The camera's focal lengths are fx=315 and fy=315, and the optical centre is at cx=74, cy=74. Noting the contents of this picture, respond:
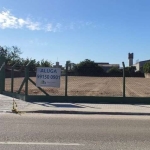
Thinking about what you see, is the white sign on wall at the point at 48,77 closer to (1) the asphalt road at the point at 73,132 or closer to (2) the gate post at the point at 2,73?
(2) the gate post at the point at 2,73

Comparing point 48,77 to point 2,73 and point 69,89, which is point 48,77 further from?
point 69,89

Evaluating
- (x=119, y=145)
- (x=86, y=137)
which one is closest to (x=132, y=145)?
(x=119, y=145)

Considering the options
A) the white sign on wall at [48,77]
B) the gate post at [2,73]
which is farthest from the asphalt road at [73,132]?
the gate post at [2,73]

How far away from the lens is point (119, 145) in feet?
23.9

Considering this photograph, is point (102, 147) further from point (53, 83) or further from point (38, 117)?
point (53, 83)

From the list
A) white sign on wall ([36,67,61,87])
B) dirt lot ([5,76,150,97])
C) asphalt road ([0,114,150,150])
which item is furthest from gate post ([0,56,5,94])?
asphalt road ([0,114,150,150])

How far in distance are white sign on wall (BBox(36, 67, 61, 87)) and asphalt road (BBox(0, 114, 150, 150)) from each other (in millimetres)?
5200

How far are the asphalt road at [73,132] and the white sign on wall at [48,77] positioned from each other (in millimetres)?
5200

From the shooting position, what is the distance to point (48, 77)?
1734 cm

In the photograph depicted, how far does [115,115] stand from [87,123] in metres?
2.64

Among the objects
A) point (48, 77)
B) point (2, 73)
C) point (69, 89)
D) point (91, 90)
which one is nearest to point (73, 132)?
point (48, 77)

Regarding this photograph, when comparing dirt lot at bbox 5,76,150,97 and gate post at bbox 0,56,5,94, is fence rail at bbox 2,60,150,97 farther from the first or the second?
gate post at bbox 0,56,5,94

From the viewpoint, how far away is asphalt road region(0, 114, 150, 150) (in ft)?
23.5

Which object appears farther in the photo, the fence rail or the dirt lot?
the dirt lot
